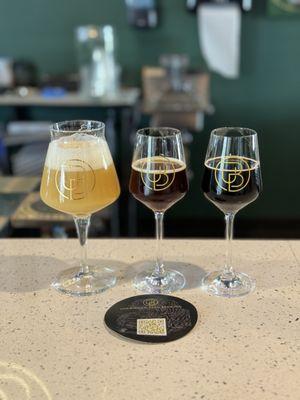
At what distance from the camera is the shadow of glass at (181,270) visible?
927 mm

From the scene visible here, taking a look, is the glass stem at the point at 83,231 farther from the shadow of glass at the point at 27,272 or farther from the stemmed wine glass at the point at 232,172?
the stemmed wine glass at the point at 232,172

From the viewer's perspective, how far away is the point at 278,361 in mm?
712

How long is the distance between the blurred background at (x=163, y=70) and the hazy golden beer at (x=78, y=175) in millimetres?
1802

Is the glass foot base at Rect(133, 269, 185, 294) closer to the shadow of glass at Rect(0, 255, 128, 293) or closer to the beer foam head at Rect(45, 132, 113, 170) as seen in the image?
the shadow of glass at Rect(0, 255, 128, 293)

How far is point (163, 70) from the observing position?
2922mm

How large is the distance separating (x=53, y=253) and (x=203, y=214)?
2.26 metres

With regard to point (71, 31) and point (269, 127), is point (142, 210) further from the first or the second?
point (71, 31)

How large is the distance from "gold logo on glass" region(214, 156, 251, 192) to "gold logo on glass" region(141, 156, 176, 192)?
0.27 ft

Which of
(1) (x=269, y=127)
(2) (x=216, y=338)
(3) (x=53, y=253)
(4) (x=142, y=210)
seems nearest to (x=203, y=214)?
(4) (x=142, y=210)

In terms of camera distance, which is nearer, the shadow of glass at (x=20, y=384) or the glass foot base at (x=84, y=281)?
the shadow of glass at (x=20, y=384)

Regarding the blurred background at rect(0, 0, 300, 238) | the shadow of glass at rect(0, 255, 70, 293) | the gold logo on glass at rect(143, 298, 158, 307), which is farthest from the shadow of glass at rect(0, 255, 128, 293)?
the blurred background at rect(0, 0, 300, 238)

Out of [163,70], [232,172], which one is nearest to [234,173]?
[232,172]

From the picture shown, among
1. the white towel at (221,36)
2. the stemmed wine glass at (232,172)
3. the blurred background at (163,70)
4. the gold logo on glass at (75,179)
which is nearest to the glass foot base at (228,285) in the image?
the stemmed wine glass at (232,172)

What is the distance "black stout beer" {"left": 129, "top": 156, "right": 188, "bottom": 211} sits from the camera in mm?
867
